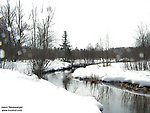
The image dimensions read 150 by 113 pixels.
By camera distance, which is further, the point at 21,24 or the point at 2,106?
the point at 21,24

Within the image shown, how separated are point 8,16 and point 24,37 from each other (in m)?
2.70

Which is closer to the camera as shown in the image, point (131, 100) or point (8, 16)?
point (131, 100)

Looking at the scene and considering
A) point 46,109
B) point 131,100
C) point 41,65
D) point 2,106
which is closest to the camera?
point 2,106

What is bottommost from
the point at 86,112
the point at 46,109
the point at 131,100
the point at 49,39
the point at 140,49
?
the point at 131,100

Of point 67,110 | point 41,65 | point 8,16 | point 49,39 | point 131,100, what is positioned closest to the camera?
point 67,110

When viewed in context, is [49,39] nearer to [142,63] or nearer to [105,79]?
[105,79]

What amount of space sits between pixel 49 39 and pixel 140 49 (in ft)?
34.0

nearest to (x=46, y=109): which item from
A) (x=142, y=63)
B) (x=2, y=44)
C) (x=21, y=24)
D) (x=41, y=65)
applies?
(x=41, y=65)

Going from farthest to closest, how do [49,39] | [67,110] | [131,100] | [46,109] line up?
1. [49,39]
2. [131,100]
3. [67,110]
4. [46,109]

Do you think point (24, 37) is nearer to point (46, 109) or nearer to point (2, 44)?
point (2, 44)

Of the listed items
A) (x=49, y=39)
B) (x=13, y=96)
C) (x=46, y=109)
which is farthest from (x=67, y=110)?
(x=49, y=39)

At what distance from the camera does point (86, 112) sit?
2.84 metres

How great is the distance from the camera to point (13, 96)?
8.87ft

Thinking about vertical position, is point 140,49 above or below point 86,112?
above
